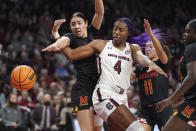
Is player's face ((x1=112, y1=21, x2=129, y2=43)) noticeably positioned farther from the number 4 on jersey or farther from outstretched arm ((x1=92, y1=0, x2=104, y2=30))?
outstretched arm ((x1=92, y1=0, x2=104, y2=30))

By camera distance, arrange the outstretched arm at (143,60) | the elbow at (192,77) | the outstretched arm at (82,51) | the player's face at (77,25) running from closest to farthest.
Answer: the elbow at (192,77) → the outstretched arm at (143,60) → the outstretched arm at (82,51) → the player's face at (77,25)

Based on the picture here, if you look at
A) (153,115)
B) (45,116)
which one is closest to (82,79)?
(153,115)

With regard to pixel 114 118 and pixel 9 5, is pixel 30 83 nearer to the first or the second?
pixel 114 118

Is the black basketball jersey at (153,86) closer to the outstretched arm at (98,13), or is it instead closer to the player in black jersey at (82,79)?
the player in black jersey at (82,79)

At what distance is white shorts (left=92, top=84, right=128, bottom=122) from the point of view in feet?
14.7

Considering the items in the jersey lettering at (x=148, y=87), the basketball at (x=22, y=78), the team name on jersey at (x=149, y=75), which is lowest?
the jersey lettering at (x=148, y=87)

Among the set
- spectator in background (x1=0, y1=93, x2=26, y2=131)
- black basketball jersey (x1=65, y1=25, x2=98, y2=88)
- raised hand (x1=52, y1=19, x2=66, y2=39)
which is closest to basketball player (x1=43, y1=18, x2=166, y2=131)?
black basketball jersey (x1=65, y1=25, x2=98, y2=88)

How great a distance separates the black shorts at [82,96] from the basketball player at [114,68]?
290mm

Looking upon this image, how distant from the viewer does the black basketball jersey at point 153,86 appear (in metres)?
5.67

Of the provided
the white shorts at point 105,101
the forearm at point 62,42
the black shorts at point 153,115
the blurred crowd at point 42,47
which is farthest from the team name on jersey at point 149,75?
the blurred crowd at point 42,47

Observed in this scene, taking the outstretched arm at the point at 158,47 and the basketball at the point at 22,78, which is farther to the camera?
the basketball at the point at 22,78

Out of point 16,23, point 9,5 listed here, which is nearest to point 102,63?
point 16,23

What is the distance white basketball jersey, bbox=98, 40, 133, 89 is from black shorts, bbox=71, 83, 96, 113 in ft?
1.20

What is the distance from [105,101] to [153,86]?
1.42m
